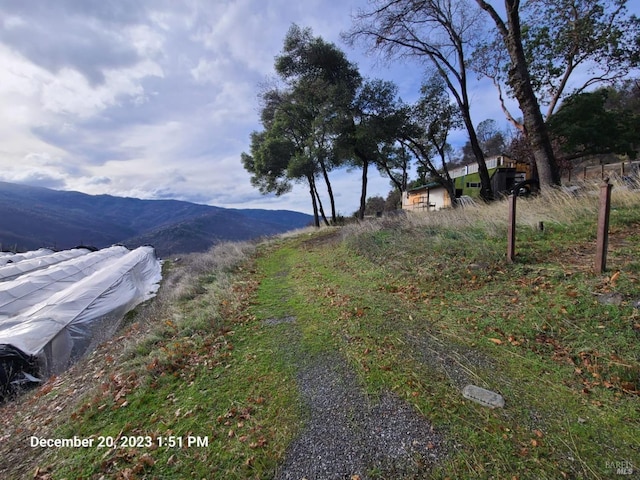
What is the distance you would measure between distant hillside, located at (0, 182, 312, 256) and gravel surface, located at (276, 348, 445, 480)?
18.8 meters

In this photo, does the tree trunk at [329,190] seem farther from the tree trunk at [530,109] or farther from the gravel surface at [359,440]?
the gravel surface at [359,440]

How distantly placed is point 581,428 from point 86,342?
8.35 m

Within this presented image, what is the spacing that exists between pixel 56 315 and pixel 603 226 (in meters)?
9.97

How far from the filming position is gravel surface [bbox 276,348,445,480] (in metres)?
1.75

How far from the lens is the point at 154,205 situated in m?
190

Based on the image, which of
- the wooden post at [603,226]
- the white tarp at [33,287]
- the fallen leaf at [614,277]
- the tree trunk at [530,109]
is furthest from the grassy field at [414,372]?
the white tarp at [33,287]

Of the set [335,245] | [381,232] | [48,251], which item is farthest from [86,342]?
[48,251]

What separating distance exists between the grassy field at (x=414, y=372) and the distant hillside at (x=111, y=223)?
1682 cm

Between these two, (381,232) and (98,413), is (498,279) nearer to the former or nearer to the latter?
(381,232)

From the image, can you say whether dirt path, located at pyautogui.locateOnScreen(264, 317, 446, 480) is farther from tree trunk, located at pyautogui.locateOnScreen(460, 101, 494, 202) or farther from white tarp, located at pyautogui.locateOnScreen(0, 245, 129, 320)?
tree trunk, located at pyautogui.locateOnScreen(460, 101, 494, 202)

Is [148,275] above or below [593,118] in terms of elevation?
below

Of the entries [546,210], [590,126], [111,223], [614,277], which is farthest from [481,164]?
[111,223]

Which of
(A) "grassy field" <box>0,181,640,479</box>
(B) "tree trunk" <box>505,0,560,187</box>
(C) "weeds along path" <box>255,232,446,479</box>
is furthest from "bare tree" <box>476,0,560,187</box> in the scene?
(C) "weeds along path" <box>255,232,446,479</box>

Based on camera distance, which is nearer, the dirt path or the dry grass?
the dirt path
